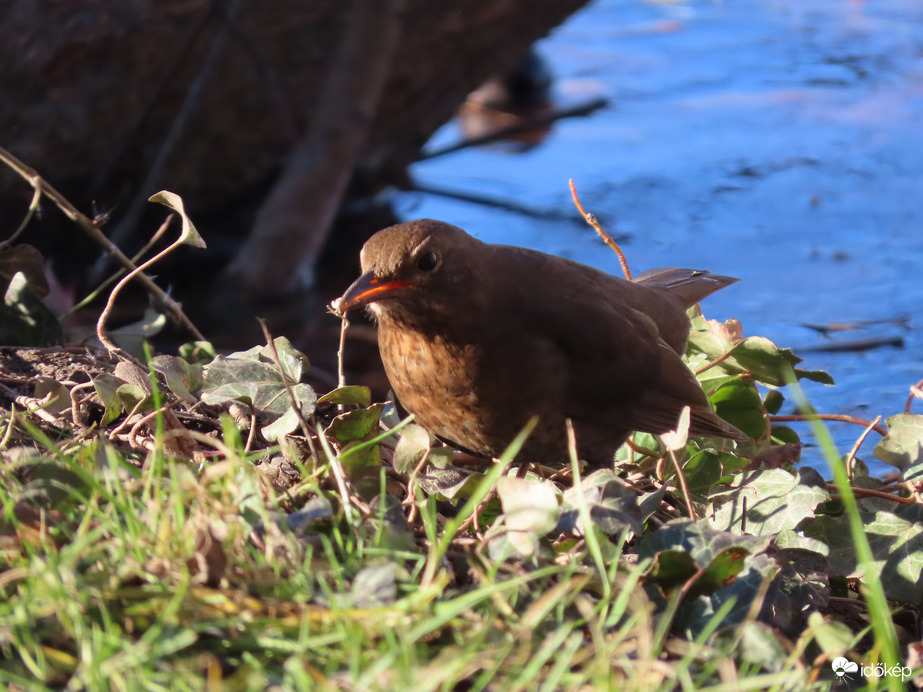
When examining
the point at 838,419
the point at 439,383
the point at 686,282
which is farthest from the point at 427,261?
the point at 686,282

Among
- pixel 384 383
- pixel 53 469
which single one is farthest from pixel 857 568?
pixel 384 383

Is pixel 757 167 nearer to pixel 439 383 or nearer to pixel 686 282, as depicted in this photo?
pixel 686 282

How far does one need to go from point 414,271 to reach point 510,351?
328mm

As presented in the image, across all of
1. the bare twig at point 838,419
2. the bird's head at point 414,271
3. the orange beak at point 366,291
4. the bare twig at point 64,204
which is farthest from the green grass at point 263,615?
the bare twig at point 64,204

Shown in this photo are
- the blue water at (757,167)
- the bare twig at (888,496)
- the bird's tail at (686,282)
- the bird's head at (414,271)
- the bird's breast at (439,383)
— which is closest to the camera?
the bare twig at (888,496)

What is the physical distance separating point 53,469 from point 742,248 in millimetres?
4987

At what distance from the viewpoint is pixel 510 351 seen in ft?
8.56

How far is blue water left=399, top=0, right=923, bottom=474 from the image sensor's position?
18.0 feet

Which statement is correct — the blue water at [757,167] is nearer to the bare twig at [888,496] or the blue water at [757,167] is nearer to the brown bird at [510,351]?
the brown bird at [510,351]

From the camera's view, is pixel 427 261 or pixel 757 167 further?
pixel 757 167

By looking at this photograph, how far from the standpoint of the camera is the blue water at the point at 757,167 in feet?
18.0

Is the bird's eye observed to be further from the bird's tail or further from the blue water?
the blue water

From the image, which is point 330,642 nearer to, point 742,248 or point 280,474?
point 280,474

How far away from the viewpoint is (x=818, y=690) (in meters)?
1.70
